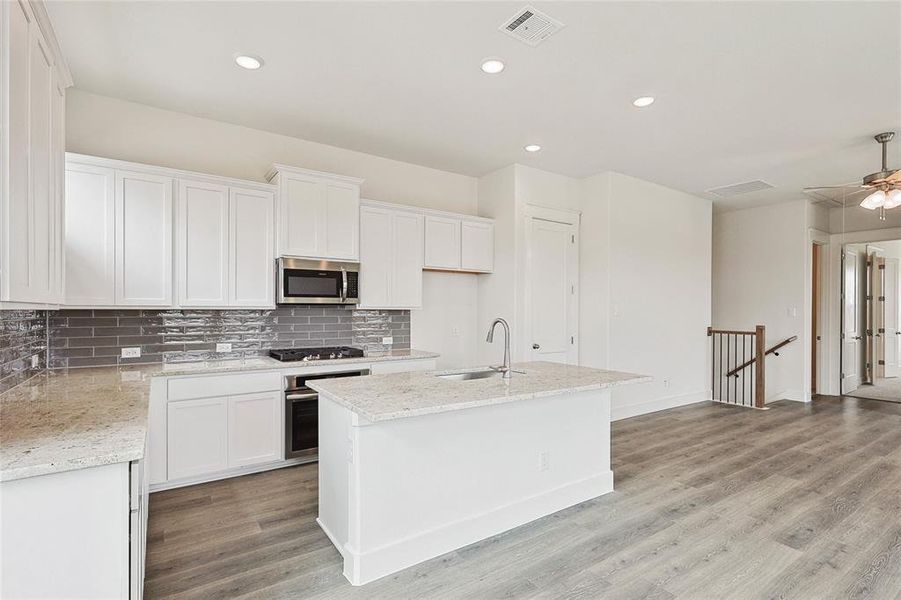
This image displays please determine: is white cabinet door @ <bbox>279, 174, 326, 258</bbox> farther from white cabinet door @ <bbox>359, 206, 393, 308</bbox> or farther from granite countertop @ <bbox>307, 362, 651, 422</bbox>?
granite countertop @ <bbox>307, 362, 651, 422</bbox>

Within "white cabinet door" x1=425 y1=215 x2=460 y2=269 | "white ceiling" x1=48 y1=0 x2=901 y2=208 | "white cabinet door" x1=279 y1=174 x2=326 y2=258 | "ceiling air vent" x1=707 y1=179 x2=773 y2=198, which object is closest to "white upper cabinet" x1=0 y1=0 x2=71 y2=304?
"white ceiling" x1=48 y1=0 x2=901 y2=208

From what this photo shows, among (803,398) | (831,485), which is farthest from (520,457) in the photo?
(803,398)

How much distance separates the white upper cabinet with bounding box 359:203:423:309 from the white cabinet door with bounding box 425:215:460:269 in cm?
10

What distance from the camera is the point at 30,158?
5.50 feet

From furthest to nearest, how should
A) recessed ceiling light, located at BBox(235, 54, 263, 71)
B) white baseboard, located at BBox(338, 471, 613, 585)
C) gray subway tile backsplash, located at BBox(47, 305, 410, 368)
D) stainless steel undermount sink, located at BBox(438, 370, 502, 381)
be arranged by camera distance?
gray subway tile backsplash, located at BBox(47, 305, 410, 368) < stainless steel undermount sink, located at BBox(438, 370, 502, 381) < recessed ceiling light, located at BBox(235, 54, 263, 71) < white baseboard, located at BBox(338, 471, 613, 585)

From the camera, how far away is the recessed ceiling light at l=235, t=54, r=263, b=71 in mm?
2822

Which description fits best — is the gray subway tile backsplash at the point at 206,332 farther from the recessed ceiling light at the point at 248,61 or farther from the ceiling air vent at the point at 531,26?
the ceiling air vent at the point at 531,26

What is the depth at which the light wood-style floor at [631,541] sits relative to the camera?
2180 millimetres

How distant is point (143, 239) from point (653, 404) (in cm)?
550

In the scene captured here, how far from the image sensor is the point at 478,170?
5105 millimetres

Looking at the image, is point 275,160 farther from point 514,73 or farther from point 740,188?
point 740,188

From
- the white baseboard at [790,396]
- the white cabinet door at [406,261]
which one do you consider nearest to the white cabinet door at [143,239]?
the white cabinet door at [406,261]

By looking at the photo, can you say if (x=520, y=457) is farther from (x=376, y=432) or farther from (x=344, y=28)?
(x=344, y=28)

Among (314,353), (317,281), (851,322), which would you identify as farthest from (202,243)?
(851,322)
